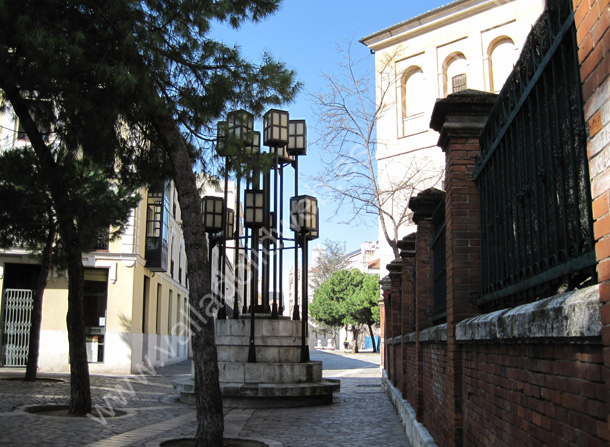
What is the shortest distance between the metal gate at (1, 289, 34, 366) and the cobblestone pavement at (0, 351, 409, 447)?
5948 millimetres

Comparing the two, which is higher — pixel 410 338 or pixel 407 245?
pixel 407 245

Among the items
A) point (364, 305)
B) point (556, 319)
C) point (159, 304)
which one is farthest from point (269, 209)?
point (364, 305)

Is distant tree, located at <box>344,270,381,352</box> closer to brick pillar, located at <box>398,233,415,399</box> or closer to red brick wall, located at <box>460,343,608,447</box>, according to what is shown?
brick pillar, located at <box>398,233,415,399</box>

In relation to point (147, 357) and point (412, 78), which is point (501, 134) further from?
point (412, 78)

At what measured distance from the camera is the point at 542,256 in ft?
9.52

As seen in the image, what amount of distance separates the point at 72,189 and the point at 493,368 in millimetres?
11964

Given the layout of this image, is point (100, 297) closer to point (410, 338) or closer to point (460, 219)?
point (410, 338)

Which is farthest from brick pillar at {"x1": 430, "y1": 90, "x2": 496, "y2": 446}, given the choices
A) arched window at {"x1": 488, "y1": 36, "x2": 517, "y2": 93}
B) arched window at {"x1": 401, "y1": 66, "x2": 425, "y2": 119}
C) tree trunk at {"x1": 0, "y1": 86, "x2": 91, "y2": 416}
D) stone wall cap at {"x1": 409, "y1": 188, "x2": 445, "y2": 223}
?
arched window at {"x1": 401, "y1": 66, "x2": 425, "y2": 119}

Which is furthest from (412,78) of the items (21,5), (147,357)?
(21,5)

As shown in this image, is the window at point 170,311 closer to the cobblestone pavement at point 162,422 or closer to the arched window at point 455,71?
the cobblestone pavement at point 162,422

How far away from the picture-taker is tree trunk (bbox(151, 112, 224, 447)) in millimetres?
6688

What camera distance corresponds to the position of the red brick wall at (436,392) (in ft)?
17.1

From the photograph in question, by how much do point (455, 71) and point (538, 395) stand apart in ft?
86.5

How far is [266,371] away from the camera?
12.2 m
